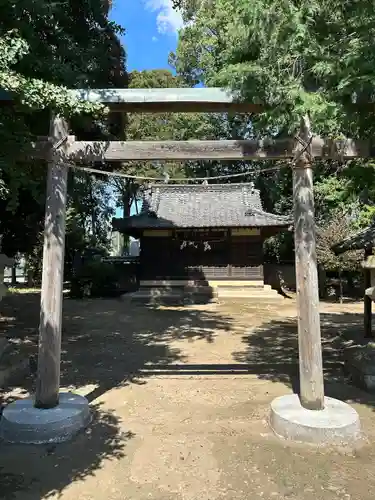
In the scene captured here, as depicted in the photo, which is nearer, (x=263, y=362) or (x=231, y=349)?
(x=263, y=362)

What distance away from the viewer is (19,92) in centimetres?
411

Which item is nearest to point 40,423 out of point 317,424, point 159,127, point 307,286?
point 317,424

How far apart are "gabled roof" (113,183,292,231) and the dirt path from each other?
10.0m

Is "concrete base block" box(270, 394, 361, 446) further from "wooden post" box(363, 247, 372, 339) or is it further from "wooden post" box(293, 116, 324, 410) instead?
"wooden post" box(363, 247, 372, 339)

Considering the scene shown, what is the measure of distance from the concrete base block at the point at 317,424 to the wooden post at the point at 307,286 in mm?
134

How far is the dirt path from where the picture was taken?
10.5 feet

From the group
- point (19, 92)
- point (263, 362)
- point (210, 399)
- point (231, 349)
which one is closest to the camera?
point (19, 92)

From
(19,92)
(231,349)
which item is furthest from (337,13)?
(231,349)

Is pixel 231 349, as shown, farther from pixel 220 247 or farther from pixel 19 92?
pixel 220 247

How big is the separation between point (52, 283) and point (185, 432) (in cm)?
210

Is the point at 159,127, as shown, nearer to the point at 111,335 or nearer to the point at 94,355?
the point at 111,335

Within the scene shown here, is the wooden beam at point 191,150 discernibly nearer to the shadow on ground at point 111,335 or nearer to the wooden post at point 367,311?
the shadow on ground at point 111,335

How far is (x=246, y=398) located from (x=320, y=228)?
15.9m

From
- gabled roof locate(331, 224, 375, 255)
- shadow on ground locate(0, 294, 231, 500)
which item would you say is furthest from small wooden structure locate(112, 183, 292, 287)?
gabled roof locate(331, 224, 375, 255)
